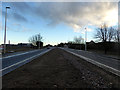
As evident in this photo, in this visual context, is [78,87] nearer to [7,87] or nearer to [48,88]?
[48,88]

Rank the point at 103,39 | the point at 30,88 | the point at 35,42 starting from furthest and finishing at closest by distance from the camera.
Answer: the point at 35,42
the point at 103,39
the point at 30,88

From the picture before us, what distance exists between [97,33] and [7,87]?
28713 mm

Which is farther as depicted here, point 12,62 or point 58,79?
point 12,62

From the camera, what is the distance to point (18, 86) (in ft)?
13.4

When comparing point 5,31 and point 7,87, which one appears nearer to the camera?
point 7,87

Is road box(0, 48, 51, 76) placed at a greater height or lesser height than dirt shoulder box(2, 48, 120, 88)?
lesser

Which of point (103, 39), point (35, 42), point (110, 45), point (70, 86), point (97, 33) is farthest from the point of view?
point (35, 42)

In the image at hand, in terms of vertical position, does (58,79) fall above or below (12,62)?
above

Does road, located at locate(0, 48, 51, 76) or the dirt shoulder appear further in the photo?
road, located at locate(0, 48, 51, 76)

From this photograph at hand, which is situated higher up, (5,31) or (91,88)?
(5,31)

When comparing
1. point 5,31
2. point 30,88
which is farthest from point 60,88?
point 5,31

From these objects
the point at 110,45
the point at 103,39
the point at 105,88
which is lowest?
the point at 105,88

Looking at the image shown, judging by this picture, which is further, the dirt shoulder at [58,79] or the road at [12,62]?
the road at [12,62]

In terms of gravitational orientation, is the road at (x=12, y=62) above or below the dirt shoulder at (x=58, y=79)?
below
